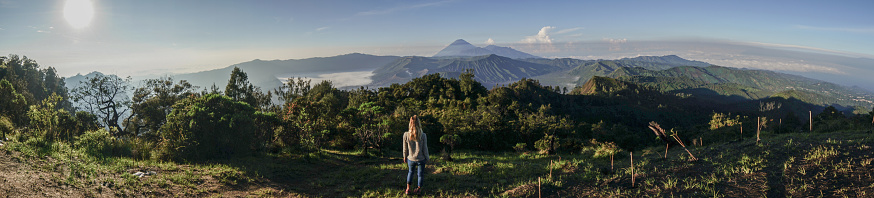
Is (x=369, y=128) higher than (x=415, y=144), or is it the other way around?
(x=415, y=144)

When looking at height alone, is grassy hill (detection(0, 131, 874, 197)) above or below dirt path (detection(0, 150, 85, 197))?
below

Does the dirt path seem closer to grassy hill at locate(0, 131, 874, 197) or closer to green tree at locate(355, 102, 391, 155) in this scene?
grassy hill at locate(0, 131, 874, 197)

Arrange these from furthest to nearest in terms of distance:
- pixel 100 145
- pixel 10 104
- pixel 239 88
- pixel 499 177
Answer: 1. pixel 239 88
2. pixel 10 104
3. pixel 100 145
4. pixel 499 177

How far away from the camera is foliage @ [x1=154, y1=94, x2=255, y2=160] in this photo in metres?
11.1

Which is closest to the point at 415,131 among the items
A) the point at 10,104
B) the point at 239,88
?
the point at 10,104

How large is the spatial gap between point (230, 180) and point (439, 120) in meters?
15.5

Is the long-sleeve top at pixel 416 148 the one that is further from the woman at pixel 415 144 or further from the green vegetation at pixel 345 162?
the green vegetation at pixel 345 162

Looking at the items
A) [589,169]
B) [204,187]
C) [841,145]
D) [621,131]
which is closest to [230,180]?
[204,187]

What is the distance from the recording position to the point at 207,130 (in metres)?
11.8

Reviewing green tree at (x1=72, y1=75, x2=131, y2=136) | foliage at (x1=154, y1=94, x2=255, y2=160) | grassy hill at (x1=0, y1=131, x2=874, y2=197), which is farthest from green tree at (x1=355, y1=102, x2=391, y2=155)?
green tree at (x1=72, y1=75, x2=131, y2=136)

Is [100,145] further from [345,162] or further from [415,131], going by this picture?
[415,131]

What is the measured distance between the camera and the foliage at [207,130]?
11094 millimetres

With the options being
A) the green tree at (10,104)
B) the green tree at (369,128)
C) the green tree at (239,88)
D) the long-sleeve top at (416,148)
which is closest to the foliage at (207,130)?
the green tree at (369,128)

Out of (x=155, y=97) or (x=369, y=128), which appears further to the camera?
(x=155, y=97)
